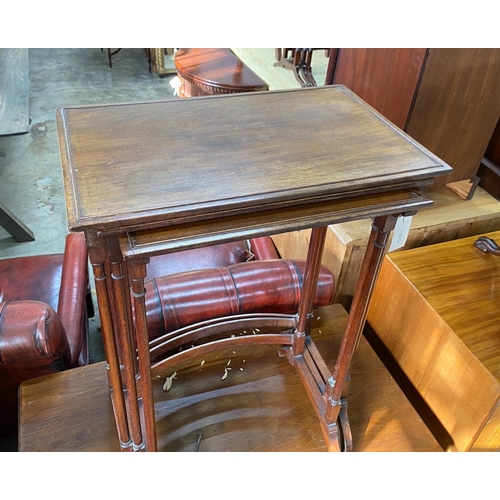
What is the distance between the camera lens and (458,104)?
123 cm

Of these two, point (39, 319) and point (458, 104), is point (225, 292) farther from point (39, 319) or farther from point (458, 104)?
point (458, 104)

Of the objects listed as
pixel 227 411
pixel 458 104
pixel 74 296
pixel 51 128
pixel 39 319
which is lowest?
pixel 51 128

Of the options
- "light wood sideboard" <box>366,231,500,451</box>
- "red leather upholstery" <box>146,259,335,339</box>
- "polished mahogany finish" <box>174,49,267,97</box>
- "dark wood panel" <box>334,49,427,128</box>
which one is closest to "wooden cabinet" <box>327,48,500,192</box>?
"dark wood panel" <box>334,49,427,128</box>

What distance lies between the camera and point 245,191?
0.61 meters

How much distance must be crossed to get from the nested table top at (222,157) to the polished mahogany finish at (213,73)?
134 cm

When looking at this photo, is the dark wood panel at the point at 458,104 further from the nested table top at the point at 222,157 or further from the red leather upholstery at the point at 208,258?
the red leather upholstery at the point at 208,258

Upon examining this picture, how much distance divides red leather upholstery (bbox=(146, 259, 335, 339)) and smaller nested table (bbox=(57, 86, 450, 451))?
0.25 m

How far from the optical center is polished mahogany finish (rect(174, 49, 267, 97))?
6.91 feet

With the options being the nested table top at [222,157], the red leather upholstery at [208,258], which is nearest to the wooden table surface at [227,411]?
the red leather upholstery at [208,258]

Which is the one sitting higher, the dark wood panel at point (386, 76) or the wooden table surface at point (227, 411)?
the dark wood panel at point (386, 76)

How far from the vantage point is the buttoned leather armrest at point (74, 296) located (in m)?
1.10

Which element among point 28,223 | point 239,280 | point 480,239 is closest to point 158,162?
point 239,280

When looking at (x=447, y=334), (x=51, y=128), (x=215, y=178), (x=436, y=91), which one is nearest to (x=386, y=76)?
(x=436, y=91)

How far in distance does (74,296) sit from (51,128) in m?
2.31
